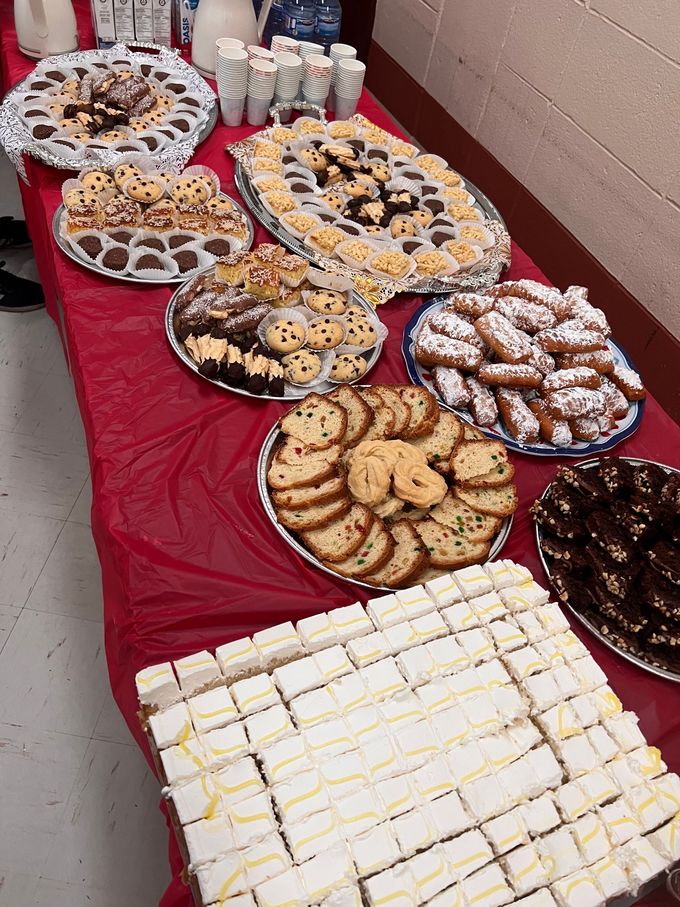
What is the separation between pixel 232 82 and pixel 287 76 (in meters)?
0.29

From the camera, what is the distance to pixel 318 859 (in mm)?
1008

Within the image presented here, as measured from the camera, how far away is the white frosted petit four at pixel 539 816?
1.10 meters

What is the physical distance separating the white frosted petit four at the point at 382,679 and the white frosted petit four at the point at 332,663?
3 centimetres

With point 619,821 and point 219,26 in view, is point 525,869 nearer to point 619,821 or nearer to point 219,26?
point 619,821

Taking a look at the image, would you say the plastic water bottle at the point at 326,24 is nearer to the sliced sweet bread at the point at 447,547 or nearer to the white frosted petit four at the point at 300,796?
the sliced sweet bread at the point at 447,547

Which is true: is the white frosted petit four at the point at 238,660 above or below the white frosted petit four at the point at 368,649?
below

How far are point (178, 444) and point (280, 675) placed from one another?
0.72m

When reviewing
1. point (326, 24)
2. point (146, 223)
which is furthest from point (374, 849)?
point (326, 24)

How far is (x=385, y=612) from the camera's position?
1.30 metres

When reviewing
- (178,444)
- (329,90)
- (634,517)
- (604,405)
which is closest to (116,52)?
(329,90)

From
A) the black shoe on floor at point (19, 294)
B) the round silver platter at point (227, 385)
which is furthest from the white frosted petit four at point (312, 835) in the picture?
the black shoe on floor at point (19, 294)

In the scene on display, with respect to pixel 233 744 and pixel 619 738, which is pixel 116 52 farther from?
pixel 619 738

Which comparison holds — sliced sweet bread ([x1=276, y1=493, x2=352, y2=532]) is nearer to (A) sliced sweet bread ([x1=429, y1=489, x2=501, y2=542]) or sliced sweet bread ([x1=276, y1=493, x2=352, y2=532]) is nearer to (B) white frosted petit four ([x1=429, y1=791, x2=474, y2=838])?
(A) sliced sweet bread ([x1=429, y1=489, x2=501, y2=542])

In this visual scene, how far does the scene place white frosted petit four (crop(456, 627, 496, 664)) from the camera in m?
1.28
